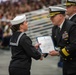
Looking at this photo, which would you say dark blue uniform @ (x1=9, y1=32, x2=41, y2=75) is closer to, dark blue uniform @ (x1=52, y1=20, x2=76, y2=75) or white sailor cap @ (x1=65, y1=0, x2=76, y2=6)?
dark blue uniform @ (x1=52, y1=20, x2=76, y2=75)

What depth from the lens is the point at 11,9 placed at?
59.6 feet

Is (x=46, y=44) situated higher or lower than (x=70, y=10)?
lower

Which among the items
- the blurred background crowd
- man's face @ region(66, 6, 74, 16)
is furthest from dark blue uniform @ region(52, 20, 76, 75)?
the blurred background crowd

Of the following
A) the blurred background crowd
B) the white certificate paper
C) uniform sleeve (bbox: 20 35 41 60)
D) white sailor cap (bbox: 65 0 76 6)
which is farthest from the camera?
the blurred background crowd

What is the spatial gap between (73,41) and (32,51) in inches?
31.7

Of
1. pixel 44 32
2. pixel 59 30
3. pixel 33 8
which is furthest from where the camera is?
pixel 33 8

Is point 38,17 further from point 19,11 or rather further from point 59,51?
point 59,51

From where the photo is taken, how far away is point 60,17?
21.0 ft

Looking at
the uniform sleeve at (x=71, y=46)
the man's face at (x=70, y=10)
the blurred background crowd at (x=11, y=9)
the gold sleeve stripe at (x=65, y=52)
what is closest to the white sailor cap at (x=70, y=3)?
the man's face at (x=70, y=10)

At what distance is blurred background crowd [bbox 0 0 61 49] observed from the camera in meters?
15.5

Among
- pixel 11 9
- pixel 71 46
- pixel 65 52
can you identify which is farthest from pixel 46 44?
pixel 11 9

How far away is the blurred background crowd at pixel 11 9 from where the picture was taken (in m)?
15.5

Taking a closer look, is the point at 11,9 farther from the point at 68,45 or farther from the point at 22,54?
the point at 68,45

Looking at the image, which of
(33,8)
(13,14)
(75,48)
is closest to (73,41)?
(75,48)
